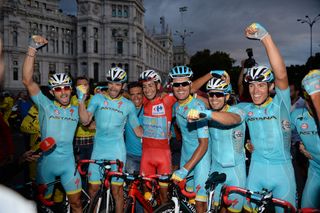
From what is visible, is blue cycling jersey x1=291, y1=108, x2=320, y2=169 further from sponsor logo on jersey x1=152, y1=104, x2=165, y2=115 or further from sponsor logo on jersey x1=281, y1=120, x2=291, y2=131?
sponsor logo on jersey x1=152, y1=104, x2=165, y2=115

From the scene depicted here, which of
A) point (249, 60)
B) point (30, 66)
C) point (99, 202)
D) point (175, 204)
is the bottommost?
point (99, 202)

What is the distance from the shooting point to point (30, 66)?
14.9 feet

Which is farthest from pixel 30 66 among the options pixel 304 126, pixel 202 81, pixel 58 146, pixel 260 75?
pixel 304 126

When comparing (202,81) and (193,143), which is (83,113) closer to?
(193,143)

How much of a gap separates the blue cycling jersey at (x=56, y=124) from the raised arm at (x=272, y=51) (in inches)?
127

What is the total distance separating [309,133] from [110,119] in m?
3.18

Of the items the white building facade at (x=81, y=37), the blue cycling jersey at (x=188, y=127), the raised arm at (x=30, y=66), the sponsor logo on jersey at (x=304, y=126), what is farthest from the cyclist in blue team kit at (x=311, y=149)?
the white building facade at (x=81, y=37)

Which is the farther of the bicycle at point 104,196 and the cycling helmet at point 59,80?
Answer: the cycling helmet at point 59,80

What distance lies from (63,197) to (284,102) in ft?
13.7

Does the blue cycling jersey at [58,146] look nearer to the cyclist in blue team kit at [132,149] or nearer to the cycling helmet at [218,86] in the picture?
the cyclist in blue team kit at [132,149]

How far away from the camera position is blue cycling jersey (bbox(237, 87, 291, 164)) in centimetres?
390

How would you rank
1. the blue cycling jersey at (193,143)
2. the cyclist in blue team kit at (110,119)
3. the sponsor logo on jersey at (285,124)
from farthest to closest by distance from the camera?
the cyclist in blue team kit at (110,119)
the blue cycling jersey at (193,143)
the sponsor logo on jersey at (285,124)

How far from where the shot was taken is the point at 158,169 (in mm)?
5121

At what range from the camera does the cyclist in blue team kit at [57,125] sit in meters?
4.61
